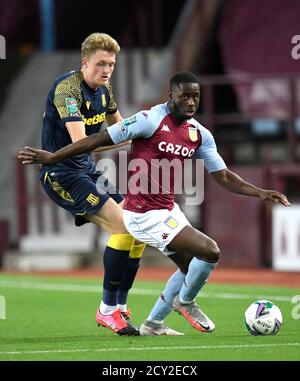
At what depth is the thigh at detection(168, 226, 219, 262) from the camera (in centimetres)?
853

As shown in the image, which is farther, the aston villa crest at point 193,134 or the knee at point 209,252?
the aston villa crest at point 193,134

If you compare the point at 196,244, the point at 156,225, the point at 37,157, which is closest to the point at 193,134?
the point at 156,225

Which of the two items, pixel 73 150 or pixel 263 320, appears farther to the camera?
pixel 263 320

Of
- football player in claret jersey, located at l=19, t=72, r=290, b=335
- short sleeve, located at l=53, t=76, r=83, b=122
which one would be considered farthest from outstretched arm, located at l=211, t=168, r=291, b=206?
short sleeve, located at l=53, t=76, r=83, b=122

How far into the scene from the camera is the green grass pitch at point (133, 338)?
7.75m

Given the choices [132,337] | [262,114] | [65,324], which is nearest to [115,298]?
[132,337]

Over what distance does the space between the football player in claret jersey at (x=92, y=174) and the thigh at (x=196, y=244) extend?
0.61 m

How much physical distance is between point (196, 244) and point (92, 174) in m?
1.35

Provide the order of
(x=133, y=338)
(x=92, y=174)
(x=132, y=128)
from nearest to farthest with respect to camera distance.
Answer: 1. (x=132, y=128)
2. (x=133, y=338)
3. (x=92, y=174)

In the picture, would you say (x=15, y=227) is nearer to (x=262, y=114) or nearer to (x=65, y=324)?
(x=262, y=114)

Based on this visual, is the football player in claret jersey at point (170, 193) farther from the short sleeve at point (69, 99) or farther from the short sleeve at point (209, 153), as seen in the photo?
the short sleeve at point (69, 99)

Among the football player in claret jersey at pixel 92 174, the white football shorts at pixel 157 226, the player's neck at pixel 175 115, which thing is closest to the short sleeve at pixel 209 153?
the player's neck at pixel 175 115

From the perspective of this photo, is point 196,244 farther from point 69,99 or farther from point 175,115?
point 69,99

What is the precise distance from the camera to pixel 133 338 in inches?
346
